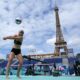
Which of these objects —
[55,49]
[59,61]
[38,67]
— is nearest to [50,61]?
[59,61]

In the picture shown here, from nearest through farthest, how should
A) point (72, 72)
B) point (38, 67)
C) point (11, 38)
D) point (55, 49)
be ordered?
point (11, 38), point (72, 72), point (38, 67), point (55, 49)

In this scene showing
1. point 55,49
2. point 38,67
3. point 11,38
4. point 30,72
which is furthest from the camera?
point 55,49

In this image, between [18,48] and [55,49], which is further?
[55,49]

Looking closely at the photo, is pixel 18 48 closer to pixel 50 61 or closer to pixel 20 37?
pixel 20 37

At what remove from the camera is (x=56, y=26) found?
69562 millimetres

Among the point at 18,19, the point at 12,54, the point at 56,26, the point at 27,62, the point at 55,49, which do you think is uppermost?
the point at 56,26

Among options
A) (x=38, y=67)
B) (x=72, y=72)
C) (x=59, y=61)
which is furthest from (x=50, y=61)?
(x=72, y=72)

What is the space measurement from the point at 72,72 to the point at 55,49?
35562 millimetres

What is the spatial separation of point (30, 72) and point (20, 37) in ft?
64.7

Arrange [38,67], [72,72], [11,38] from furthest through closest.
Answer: [38,67] → [72,72] → [11,38]

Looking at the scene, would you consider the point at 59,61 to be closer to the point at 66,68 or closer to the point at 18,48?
the point at 66,68

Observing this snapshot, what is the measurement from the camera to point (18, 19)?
9.31 meters

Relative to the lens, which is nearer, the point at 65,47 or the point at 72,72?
the point at 72,72

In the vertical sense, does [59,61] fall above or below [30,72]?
above
